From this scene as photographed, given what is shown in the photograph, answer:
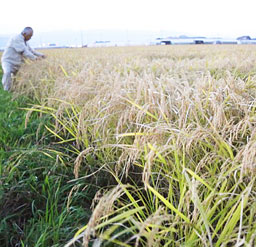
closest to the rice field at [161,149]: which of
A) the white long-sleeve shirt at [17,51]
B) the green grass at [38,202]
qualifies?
the green grass at [38,202]

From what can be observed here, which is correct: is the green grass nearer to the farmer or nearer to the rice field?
the rice field

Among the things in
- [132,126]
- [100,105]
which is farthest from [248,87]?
[100,105]

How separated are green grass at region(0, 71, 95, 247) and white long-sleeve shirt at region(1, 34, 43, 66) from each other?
9.97 feet

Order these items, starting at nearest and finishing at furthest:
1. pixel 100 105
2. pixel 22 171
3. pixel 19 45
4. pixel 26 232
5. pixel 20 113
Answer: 1. pixel 26 232
2. pixel 22 171
3. pixel 100 105
4. pixel 20 113
5. pixel 19 45

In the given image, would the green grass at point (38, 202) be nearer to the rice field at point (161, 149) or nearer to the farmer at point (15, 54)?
the rice field at point (161, 149)

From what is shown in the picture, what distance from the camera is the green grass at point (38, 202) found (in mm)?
1041

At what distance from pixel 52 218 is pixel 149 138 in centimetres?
50

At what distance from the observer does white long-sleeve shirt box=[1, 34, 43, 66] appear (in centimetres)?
437

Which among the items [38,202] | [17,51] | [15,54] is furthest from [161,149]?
[15,54]

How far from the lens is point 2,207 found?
1.22m

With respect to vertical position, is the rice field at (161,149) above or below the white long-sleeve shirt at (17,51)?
below

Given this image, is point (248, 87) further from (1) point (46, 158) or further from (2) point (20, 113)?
(2) point (20, 113)

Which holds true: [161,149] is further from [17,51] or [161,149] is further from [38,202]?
[17,51]

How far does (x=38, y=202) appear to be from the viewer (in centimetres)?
128
